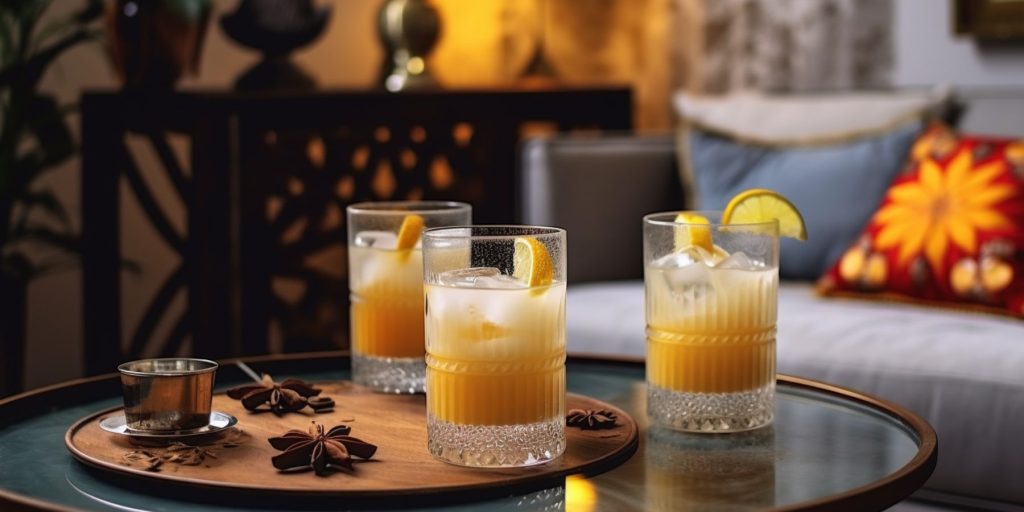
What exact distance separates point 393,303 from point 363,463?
311 mm

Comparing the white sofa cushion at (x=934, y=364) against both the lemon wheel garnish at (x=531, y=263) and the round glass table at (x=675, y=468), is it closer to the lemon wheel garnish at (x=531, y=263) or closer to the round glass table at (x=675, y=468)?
the round glass table at (x=675, y=468)

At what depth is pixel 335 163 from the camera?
2.82 m

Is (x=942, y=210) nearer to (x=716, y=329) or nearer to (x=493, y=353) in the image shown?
(x=716, y=329)

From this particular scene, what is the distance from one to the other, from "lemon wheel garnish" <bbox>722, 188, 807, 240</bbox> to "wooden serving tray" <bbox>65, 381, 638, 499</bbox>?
0.74ft

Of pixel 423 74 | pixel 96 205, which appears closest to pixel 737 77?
pixel 423 74

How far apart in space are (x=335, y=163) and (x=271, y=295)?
328mm

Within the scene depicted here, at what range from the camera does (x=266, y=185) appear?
2688 millimetres

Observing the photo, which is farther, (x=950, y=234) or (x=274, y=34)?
(x=274, y=34)

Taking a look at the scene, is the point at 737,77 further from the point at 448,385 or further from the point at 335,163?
the point at 448,385

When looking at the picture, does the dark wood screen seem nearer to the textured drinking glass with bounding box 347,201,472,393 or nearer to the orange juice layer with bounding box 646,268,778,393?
the textured drinking glass with bounding box 347,201,472,393

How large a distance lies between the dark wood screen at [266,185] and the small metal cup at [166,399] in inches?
59.1

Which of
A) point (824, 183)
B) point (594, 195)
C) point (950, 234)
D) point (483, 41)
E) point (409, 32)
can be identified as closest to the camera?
point (950, 234)

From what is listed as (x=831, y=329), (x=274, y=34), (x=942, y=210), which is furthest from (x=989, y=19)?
(x=274, y=34)

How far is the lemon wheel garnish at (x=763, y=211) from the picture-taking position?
1243 mm
